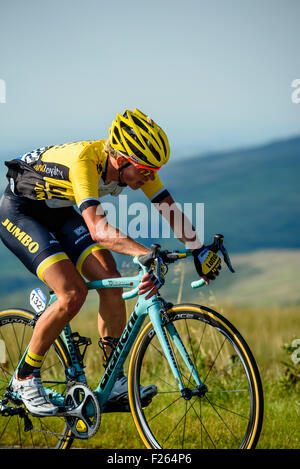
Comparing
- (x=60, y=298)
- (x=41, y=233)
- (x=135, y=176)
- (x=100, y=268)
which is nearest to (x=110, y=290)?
(x=100, y=268)

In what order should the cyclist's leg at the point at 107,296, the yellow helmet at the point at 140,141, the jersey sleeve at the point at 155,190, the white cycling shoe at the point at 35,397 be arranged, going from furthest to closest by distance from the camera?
the jersey sleeve at the point at 155,190 → the cyclist's leg at the point at 107,296 → the white cycling shoe at the point at 35,397 → the yellow helmet at the point at 140,141

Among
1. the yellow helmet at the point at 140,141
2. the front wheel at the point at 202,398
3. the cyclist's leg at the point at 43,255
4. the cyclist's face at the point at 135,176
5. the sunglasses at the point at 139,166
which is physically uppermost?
the yellow helmet at the point at 140,141

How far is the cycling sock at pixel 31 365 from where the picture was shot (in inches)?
196

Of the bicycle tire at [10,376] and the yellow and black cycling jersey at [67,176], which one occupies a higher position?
the yellow and black cycling jersey at [67,176]

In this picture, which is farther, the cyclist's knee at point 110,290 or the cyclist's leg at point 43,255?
the cyclist's knee at point 110,290

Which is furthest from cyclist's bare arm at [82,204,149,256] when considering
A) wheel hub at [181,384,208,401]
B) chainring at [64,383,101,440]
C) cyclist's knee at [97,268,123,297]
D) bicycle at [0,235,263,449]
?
chainring at [64,383,101,440]

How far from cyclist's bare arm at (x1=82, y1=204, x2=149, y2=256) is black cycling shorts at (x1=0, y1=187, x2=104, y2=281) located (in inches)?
22.8

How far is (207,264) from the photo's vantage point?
439 cm

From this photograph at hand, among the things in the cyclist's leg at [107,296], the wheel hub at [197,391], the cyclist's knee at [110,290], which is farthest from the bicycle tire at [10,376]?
the wheel hub at [197,391]

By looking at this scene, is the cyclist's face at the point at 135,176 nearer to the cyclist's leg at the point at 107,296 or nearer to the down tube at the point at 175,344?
the cyclist's leg at the point at 107,296

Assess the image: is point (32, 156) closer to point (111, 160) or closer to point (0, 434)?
point (111, 160)

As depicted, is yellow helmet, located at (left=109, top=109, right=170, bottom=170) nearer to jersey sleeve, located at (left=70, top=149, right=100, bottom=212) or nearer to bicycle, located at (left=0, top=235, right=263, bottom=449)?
jersey sleeve, located at (left=70, top=149, right=100, bottom=212)

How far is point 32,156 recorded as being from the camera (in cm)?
525
